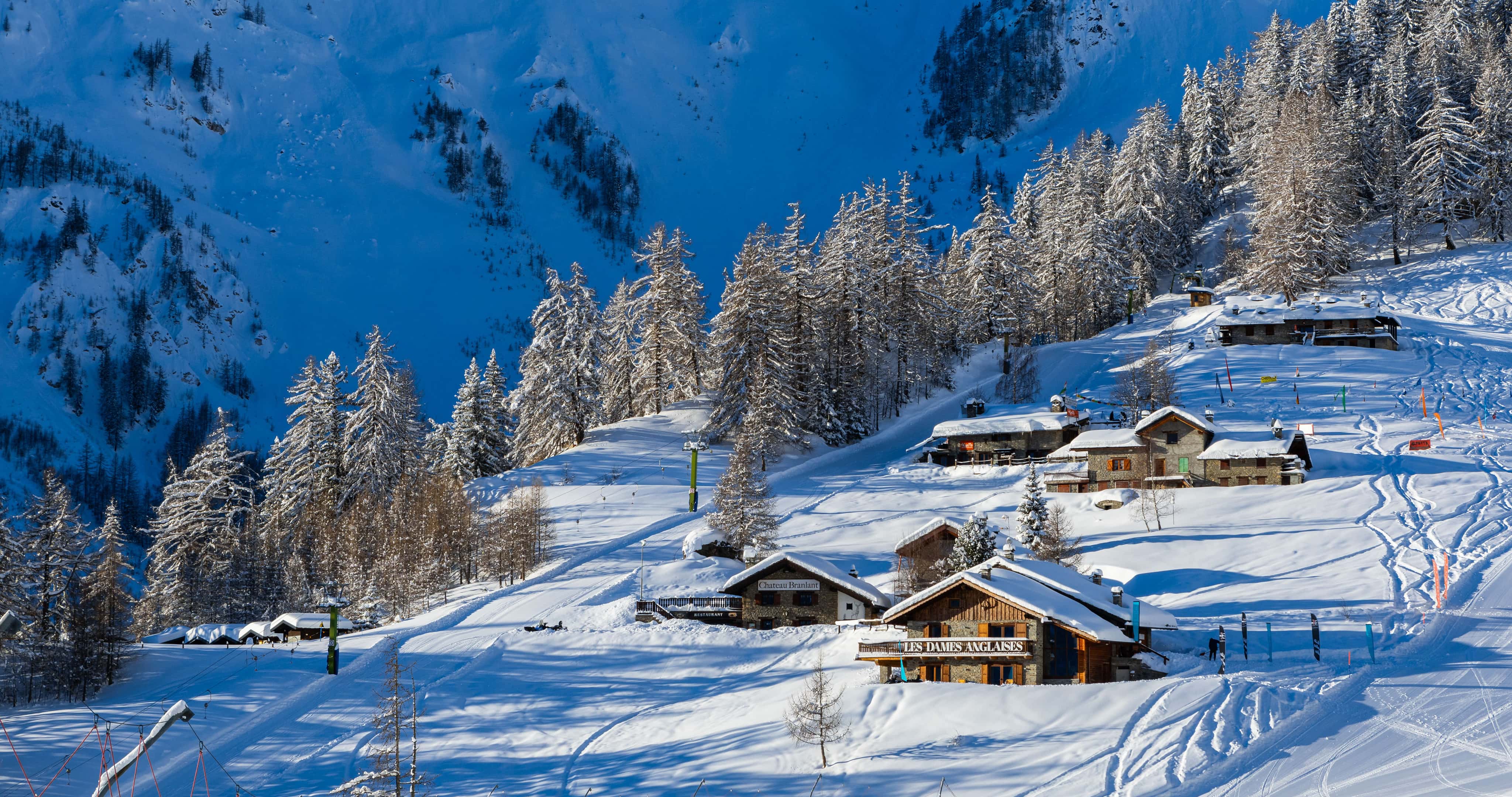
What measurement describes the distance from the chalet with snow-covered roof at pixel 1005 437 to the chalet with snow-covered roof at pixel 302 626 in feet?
125

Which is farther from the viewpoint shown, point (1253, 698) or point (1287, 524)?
point (1287, 524)

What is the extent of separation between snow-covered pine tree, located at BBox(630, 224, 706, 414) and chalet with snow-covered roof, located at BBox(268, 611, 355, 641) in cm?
3519

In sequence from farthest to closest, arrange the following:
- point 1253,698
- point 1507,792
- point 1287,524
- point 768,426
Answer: point 768,426, point 1287,524, point 1253,698, point 1507,792

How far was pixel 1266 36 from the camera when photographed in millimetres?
142625

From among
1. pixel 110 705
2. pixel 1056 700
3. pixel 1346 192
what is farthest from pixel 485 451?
pixel 1346 192

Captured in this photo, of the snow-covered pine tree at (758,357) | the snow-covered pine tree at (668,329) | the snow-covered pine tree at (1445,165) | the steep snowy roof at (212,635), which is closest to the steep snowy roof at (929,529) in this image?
the snow-covered pine tree at (758,357)

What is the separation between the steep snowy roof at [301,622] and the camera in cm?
Answer: 5994

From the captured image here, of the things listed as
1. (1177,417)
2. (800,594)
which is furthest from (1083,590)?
(1177,417)

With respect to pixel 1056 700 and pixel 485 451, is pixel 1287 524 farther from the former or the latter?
pixel 485 451

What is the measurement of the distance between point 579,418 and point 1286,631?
181ft

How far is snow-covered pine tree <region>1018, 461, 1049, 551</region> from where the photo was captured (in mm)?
54094

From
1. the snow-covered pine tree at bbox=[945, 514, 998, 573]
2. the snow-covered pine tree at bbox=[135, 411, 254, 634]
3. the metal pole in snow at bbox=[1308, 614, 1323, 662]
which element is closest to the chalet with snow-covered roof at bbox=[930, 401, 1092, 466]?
the snow-covered pine tree at bbox=[945, 514, 998, 573]

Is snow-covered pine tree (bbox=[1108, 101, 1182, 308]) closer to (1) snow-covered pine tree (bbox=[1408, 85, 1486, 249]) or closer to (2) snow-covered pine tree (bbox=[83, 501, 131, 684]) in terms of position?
(1) snow-covered pine tree (bbox=[1408, 85, 1486, 249])

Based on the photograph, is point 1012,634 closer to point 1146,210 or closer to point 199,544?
point 199,544
